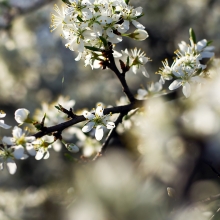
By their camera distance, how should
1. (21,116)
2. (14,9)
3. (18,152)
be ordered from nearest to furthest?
Result: 1. (18,152)
2. (21,116)
3. (14,9)

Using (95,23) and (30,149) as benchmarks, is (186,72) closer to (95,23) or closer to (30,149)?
(95,23)

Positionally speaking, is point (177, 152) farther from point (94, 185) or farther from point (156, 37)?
point (156, 37)

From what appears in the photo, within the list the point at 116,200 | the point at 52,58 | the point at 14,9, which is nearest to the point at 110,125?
the point at 116,200

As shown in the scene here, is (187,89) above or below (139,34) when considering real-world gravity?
below

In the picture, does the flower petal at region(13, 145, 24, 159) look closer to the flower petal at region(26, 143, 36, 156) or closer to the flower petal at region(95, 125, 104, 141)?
the flower petal at region(26, 143, 36, 156)

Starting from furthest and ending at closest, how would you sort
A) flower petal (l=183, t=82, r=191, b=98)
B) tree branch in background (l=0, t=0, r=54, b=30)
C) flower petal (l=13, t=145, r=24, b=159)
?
tree branch in background (l=0, t=0, r=54, b=30) → flower petal (l=183, t=82, r=191, b=98) → flower petal (l=13, t=145, r=24, b=159)

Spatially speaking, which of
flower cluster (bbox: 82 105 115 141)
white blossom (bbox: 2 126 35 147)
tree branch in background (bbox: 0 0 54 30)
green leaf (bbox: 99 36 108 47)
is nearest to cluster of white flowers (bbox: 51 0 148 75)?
green leaf (bbox: 99 36 108 47)

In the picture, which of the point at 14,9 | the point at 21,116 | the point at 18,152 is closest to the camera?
the point at 18,152

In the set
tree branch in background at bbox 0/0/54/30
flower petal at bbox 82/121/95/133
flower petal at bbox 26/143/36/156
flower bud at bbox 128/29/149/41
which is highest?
flower bud at bbox 128/29/149/41

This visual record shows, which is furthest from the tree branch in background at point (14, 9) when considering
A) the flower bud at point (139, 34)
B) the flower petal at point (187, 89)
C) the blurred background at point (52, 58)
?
the flower petal at point (187, 89)

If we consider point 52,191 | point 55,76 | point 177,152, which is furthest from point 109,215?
point 55,76

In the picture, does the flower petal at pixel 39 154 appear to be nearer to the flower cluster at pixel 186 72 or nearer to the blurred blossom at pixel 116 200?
the blurred blossom at pixel 116 200
